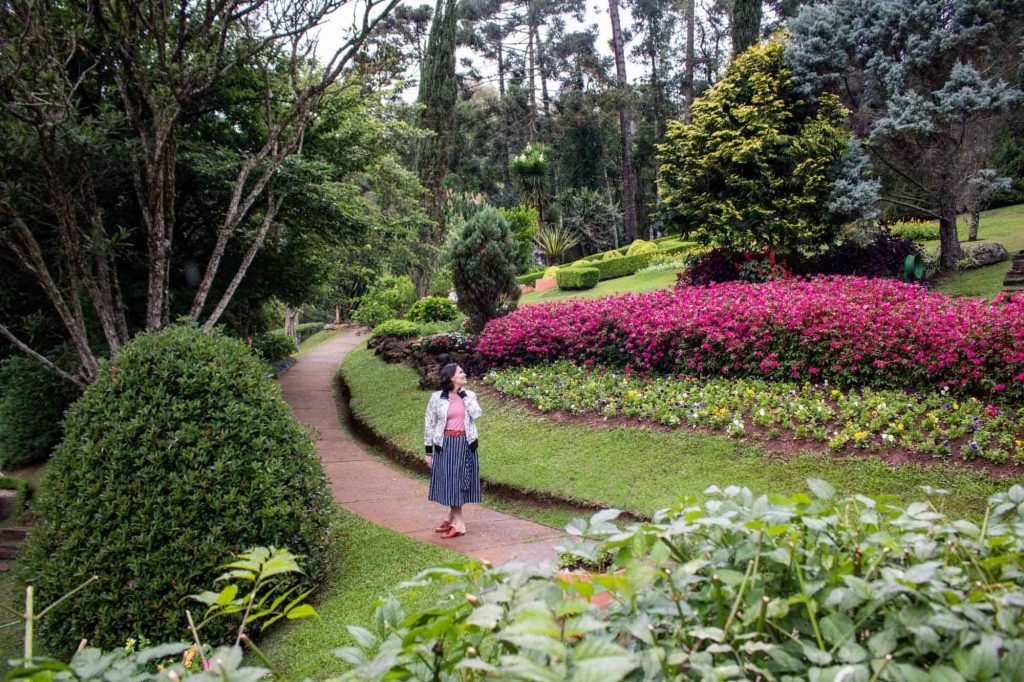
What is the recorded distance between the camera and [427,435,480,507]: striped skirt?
18.2ft

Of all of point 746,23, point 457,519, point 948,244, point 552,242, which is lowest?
point 457,519

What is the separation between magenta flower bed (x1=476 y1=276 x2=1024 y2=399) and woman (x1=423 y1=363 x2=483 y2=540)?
344 centimetres

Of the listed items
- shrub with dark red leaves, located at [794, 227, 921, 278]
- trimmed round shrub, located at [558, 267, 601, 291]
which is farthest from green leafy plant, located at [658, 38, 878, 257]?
trimmed round shrub, located at [558, 267, 601, 291]

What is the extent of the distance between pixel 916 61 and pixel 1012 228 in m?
7.35

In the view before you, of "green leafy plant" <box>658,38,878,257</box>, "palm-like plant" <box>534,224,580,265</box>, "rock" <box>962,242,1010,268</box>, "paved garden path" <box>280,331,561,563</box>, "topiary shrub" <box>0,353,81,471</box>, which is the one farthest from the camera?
"palm-like plant" <box>534,224,580,265</box>

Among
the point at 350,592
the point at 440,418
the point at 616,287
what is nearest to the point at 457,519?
the point at 440,418

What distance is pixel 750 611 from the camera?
1.21 meters

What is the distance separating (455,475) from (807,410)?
11.0ft

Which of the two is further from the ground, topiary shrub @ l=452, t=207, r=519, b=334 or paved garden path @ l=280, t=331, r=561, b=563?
topiary shrub @ l=452, t=207, r=519, b=334

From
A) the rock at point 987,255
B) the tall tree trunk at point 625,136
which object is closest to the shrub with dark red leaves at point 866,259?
the rock at point 987,255

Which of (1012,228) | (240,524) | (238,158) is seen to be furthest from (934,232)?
(240,524)

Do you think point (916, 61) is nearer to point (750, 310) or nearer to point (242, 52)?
point (750, 310)

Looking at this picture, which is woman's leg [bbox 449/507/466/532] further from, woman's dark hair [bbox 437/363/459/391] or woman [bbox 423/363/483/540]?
woman's dark hair [bbox 437/363/459/391]

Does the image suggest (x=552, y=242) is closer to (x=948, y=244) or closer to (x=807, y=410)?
(x=948, y=244)
